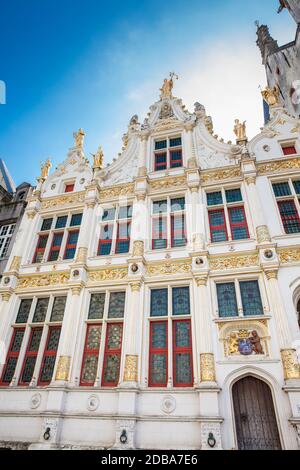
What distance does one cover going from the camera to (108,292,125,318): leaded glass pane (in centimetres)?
1044

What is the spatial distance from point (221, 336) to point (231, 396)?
1641 millimetres

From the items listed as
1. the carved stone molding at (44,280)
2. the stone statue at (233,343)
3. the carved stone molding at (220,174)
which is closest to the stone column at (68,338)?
the carved stone molding at (44,280)

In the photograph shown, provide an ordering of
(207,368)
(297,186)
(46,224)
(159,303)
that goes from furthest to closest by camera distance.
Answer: (46,224), (297,186), (159,303), (207,368)

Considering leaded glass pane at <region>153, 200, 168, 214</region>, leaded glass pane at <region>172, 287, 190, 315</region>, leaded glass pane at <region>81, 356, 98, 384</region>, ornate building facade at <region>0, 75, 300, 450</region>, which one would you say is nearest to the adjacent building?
ornate building facade at <region>0, 75, 300, 450</region>

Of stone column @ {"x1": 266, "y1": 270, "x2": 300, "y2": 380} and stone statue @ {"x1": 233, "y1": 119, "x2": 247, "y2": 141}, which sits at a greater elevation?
stone statue @ {"x1": 233, "y1": 119, "x2": 247, "y2": 141}

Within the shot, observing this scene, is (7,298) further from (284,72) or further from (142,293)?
(284,72)

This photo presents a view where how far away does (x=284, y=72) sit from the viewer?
87.7ft

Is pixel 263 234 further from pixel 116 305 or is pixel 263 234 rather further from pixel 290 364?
pixel 116 305

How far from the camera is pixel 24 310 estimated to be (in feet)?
38.2

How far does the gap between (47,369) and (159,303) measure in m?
4.56

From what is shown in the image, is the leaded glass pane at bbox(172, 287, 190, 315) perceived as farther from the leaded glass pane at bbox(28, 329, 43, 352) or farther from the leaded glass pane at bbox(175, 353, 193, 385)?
the leaded glass pane at bbox(28, 329, 43, 352)

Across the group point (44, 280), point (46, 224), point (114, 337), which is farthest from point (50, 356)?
point (46, 224)

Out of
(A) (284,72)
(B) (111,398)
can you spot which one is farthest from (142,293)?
(A) (284,72)

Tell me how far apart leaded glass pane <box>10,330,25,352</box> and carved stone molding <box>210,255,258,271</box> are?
306 inches
